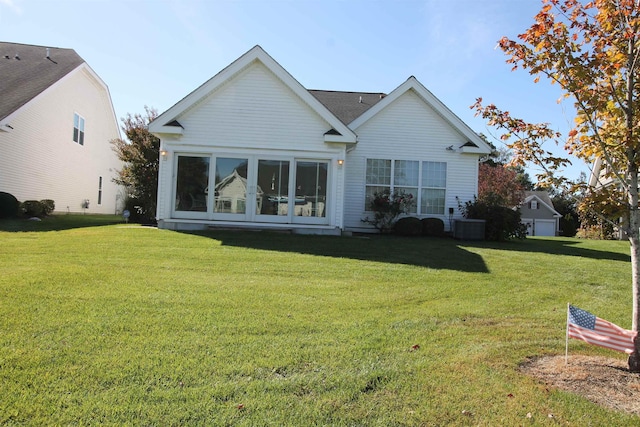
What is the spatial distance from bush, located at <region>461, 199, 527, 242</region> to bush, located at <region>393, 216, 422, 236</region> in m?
2.02

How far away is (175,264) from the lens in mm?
7930

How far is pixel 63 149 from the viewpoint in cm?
2109

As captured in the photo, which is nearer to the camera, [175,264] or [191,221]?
[175,264]

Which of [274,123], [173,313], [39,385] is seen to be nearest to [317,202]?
[274,123]

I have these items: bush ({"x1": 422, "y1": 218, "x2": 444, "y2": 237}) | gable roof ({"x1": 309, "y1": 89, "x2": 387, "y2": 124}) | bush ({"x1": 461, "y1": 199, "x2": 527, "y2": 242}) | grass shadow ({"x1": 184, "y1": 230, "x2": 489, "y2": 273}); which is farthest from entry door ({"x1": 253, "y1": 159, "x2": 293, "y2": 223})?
bush ({"x1": 461, "y1": 199, "x2": 527, "y2": 242})

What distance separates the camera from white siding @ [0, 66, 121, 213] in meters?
17.6

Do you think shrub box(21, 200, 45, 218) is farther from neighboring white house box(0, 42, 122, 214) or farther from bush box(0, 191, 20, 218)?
neighboring white house box(0, 42, 122, 214)

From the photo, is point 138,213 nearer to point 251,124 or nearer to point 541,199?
point 251,124

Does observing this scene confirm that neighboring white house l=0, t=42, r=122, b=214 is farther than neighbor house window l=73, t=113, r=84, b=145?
No

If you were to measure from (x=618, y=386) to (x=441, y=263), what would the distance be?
5570 mm

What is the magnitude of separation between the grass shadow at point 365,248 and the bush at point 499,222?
2.90 m

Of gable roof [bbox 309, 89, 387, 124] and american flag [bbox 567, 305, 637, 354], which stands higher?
gable roof [bbox 309, 89, 387, 124]

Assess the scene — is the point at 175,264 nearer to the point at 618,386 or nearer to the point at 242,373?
the point at 242,373

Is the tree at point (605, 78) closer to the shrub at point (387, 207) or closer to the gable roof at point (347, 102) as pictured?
the shrub at point (387, 207)
